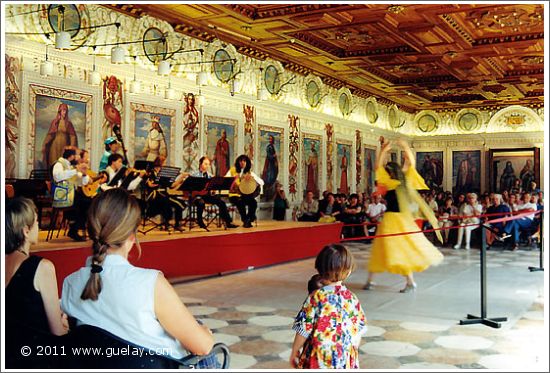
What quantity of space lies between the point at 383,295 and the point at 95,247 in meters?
5.87

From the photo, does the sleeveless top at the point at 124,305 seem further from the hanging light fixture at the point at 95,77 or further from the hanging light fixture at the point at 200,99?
the hanging light fixture at the point at 200,99

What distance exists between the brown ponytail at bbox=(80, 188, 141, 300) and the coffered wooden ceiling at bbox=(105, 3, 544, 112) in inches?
391

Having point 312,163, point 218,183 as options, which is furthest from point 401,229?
point 312,163

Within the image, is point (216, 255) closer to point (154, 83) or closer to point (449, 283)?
point (449, 283)

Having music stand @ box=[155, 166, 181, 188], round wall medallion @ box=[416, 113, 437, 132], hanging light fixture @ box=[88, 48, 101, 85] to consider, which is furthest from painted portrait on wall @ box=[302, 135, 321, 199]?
round wall medallion @ box=[416, 113, 437, 132]

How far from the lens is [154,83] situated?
12320 mm

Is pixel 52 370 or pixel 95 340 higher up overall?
pixel 95 340

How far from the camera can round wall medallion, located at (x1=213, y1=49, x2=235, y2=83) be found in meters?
14.0

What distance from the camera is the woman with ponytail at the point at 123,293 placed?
2.25 metres

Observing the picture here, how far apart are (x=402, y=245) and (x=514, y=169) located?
1915cm

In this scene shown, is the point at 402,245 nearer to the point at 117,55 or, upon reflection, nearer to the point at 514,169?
the point at 117,55

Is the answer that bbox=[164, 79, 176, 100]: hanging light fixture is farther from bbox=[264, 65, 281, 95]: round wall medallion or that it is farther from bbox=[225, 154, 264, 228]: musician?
bbox=[264, 65, 281, 95]: round wall medallion

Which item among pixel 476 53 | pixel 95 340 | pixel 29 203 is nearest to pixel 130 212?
pixel 95 340

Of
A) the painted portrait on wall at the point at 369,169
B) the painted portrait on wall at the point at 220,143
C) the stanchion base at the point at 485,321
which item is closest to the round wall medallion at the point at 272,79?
the painted portrait on wall at the point at 220,143
